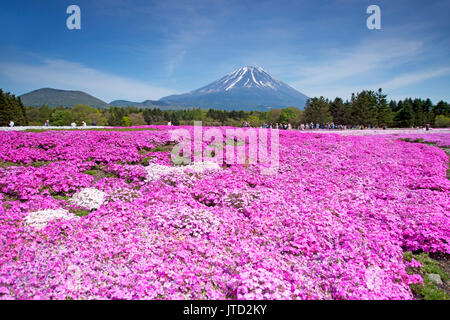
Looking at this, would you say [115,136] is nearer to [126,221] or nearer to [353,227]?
[126,221]

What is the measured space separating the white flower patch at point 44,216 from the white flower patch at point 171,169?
11.9 feet

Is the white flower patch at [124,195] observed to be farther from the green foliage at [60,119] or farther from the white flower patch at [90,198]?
the green foliage at [60,119]

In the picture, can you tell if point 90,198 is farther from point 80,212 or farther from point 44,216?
point 44,216

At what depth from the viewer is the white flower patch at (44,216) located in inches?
245

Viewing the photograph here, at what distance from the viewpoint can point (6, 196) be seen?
8.10 metres

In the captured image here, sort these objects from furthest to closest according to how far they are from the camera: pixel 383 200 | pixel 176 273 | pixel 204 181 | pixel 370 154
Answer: pixel 370 154, pixel 204 181, pixel 383 200, pixel 176 273

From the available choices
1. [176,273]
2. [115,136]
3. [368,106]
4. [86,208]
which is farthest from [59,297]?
[368,106]

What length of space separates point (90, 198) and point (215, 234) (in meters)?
4.43

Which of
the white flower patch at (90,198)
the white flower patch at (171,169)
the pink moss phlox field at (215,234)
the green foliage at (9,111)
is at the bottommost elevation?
the pink moss phlox field at (215,234)

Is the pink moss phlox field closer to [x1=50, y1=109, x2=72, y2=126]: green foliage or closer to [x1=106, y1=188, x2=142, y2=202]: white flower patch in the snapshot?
[x1=106, y1=188, x2=142, y2=202]: white flower patch

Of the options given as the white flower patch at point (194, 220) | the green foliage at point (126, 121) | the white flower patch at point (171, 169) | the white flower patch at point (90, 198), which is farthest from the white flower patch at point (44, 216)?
the green foliage at point (126, 121)

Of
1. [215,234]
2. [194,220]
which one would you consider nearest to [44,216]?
[194,220]

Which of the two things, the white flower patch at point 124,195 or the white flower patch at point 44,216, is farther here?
the white flower patch at point 124,195
